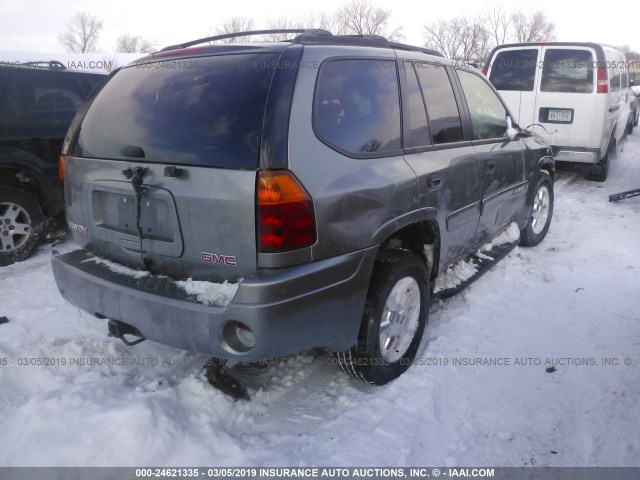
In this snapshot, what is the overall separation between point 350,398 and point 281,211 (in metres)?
1.29

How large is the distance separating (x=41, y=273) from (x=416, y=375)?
3480 mm

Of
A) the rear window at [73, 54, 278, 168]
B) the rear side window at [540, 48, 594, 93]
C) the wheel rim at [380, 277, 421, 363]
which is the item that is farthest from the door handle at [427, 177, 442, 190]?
the rear side window at [540, 48, 594, 93]

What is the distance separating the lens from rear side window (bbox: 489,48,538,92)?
781 cm

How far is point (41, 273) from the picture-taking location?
175 inches

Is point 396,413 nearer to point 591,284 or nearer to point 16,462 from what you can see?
point 16,462

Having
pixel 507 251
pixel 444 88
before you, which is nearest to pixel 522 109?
pixel 507 251

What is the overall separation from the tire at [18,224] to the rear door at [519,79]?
6.75 metres

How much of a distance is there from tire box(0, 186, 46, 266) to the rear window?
2287mm

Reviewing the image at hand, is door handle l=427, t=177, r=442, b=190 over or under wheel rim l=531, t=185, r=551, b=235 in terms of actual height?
over

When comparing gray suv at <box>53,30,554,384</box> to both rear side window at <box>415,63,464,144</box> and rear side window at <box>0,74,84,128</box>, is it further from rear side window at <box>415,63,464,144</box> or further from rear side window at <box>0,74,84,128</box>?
rear side window at <box>0,74,84,128</box>

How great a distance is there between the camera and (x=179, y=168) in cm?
227

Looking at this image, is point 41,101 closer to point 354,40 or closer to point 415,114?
point 354,40

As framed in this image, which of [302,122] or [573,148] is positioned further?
[573,148]

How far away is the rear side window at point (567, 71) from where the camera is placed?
24.4ft
